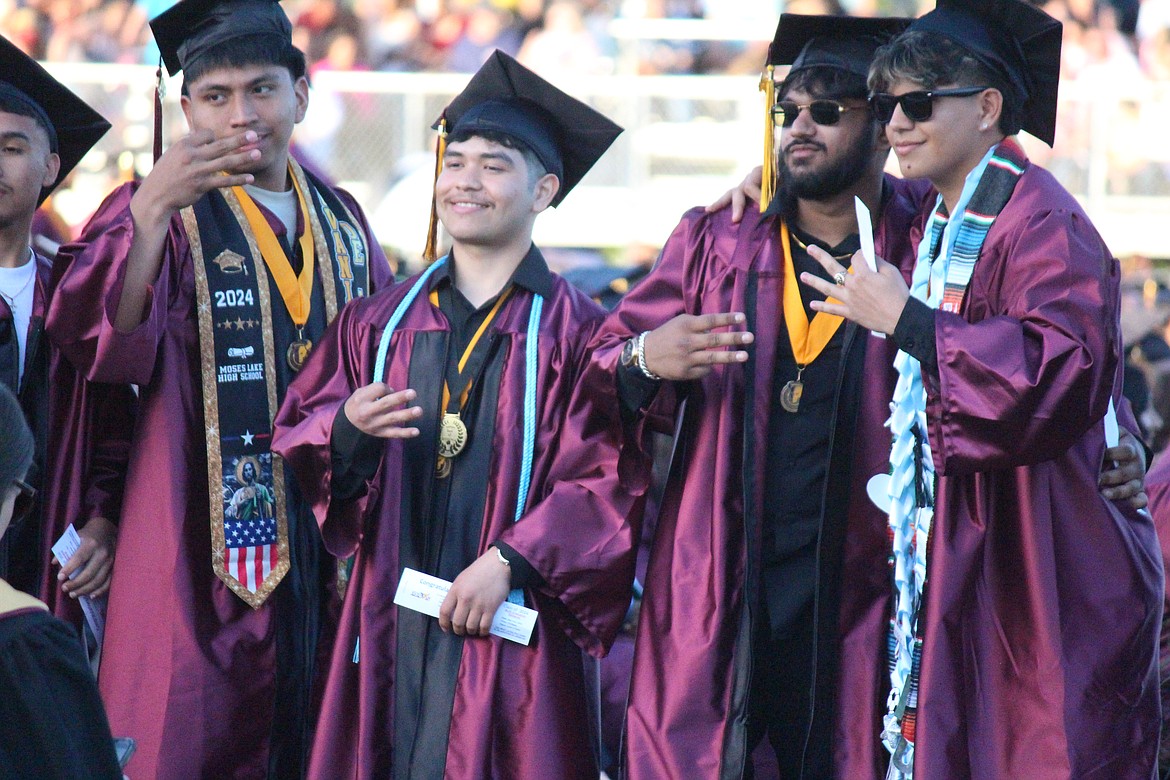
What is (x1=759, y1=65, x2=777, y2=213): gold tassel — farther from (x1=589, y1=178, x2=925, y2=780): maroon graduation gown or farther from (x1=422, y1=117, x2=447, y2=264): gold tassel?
(x1=422, y1=117, x2=447, y2=264): gold tassel

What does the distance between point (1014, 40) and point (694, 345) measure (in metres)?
1.07

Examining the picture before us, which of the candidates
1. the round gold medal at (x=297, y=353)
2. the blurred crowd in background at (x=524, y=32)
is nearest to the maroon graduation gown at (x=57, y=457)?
the round gold medal at (x=297, y=353)

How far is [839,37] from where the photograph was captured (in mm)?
3973

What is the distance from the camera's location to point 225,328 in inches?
163

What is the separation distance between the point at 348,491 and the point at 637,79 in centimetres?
752

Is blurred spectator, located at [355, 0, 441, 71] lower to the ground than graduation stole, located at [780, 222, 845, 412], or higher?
higher

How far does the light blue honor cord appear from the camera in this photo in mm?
3859

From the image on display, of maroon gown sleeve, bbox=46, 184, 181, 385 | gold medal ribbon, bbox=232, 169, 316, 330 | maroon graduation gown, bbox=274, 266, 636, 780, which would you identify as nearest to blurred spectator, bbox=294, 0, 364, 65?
gold medal ribbon, bbox=232, 169, 316, 330

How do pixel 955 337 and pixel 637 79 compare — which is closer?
pixel 955 337

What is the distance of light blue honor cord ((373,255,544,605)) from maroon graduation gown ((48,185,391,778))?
575 mm

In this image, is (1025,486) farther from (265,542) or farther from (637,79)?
(637,79)

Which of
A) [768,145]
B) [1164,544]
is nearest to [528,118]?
[768,145]

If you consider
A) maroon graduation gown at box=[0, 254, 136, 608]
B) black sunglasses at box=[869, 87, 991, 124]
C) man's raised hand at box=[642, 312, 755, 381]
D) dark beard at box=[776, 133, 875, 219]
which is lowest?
maroon graduation gown at box=[0, 254, 136, 608]

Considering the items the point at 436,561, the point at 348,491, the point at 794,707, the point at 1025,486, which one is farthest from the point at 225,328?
the point at 1025,486
